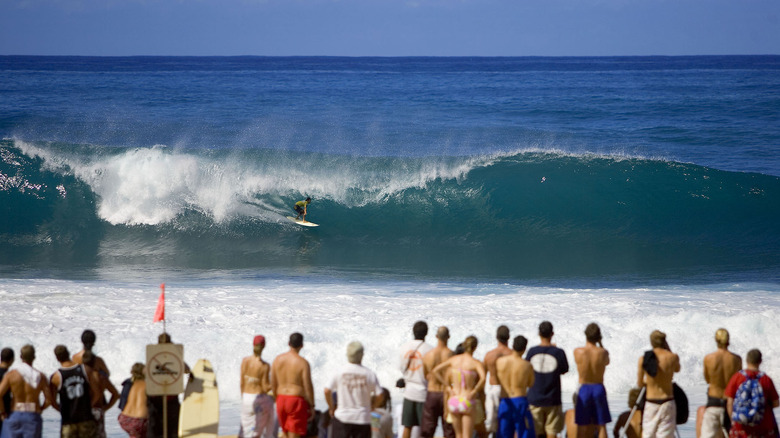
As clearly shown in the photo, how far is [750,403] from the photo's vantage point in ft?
19.0

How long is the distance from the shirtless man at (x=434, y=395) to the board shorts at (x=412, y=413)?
0.06 m

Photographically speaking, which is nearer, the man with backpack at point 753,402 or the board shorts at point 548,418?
the man with backpack at point 753,402

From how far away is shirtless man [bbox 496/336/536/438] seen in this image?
5.93 meters

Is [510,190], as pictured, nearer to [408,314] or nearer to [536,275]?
[536,275]

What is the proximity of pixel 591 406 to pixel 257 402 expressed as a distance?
8.20 feet

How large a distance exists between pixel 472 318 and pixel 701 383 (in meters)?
2.78

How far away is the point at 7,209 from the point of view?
18.3 metres

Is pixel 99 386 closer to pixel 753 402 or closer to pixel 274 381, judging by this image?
pixel 274 381

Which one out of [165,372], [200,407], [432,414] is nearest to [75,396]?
[165,372]

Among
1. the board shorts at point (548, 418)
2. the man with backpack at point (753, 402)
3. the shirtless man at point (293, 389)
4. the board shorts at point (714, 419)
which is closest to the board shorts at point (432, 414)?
the board shorts at point (548, 418)

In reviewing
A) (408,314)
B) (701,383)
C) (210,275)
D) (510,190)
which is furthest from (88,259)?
(701,383)

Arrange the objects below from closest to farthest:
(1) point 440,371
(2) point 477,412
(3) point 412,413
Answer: (2) point 477,412 < (1) point 440,371 < (3) point 412,413

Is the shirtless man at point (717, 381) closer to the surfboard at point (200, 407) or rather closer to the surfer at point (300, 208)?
the surfboard at point (200, 407)

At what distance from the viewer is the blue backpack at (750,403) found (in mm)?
5777
